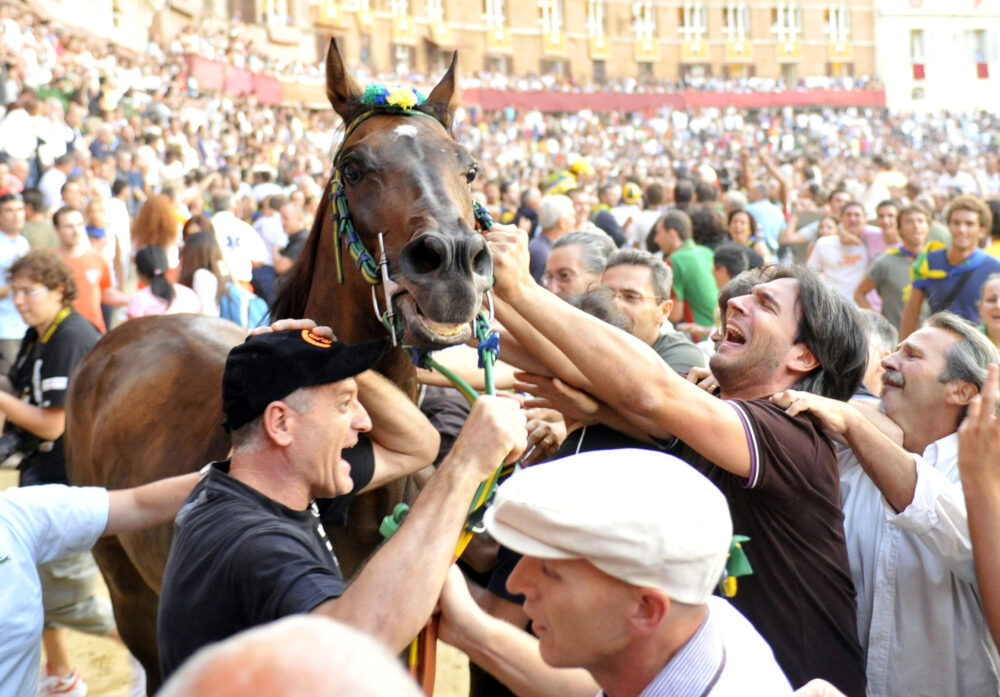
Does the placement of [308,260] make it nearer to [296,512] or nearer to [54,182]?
[296,512]

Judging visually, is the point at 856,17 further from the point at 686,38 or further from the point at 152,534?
the point at 152,534

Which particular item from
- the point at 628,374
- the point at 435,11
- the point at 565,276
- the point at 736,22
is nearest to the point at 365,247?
the point at 628,374

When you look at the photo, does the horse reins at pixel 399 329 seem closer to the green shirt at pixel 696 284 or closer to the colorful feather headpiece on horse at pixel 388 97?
the colorful feather headpiece on horse at pixel 388 97

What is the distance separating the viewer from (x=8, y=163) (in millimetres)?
12164

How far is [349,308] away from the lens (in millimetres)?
2994

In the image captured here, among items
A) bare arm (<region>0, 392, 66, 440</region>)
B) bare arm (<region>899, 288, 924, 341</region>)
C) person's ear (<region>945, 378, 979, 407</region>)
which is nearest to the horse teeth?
person's ear (<region>945, 378, 979, 407</region>)

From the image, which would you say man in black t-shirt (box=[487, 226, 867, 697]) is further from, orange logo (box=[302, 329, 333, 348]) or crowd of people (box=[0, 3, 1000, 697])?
orange logo (box=[302, 329, 333, 348])

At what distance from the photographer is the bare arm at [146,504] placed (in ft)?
9.71

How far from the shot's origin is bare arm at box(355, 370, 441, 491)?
2852mm

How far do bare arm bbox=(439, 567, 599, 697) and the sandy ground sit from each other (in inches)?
114

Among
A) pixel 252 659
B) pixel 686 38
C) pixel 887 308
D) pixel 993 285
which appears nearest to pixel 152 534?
pixel 252 659

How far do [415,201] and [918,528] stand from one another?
1.48m

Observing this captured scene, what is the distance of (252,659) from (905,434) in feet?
8.42

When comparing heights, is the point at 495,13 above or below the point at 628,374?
above
